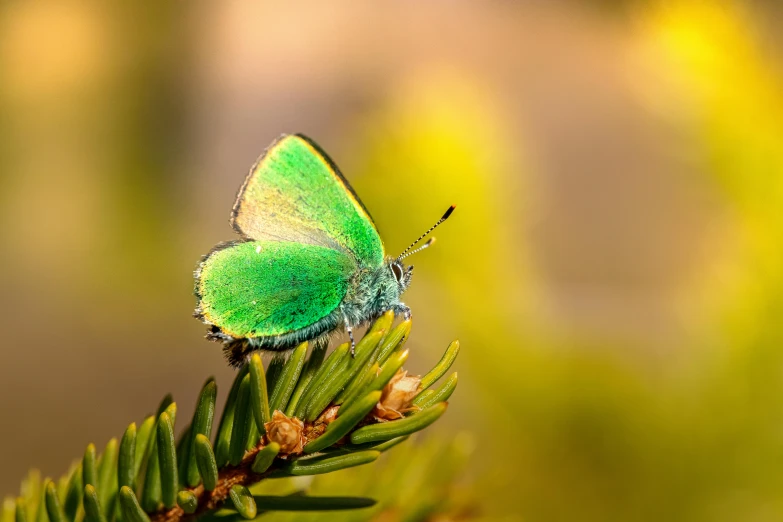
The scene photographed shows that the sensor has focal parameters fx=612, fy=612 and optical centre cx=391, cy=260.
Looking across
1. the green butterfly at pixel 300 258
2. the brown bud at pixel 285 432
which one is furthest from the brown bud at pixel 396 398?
the green butterfly at pixel 300 258

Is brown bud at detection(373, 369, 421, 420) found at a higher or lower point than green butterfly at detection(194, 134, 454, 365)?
lower

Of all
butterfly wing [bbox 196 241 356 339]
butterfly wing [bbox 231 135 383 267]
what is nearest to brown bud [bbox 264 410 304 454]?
butterfly wing [bbox 196 241 356 339]

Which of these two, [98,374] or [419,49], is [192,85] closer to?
[419,49]

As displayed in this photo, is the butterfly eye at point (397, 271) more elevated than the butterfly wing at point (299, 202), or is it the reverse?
the butterfly wing at point (299, 202)

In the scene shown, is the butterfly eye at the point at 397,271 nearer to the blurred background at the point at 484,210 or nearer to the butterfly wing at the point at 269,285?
the butterfly wing at the point at 269,285

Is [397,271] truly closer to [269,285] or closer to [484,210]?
[269,285]

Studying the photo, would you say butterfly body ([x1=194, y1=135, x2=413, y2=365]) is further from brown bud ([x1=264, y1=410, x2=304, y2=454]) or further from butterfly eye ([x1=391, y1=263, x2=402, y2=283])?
brown bud ([x1=264, y1=410, x2=304, y2=454])

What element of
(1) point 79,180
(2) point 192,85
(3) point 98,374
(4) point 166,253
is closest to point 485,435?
(3) point 98,374
